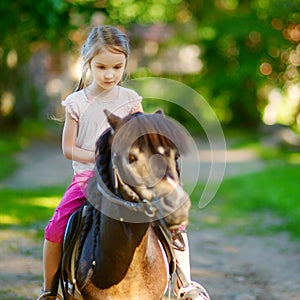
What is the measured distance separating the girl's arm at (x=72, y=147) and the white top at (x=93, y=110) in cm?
3

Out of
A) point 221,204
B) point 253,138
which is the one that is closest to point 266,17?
point 253,138

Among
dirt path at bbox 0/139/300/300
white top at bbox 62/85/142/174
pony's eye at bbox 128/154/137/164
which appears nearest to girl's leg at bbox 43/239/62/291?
white top at bbox 62/85/142/174

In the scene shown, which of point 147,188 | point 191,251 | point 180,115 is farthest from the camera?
point 180,115

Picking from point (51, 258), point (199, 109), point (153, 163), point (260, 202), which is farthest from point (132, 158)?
point (260, 202)

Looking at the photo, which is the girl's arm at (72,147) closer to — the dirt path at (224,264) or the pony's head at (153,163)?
the pony's head at (153,163)

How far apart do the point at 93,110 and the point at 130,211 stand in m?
0.82

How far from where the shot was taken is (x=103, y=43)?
3717 millimetres

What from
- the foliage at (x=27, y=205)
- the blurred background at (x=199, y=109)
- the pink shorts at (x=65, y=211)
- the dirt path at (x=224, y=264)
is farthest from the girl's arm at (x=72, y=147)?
the foliage at (x=27, y=205)

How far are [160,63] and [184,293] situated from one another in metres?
29.1

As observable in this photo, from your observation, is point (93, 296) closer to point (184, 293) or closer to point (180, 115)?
point (184, 293)

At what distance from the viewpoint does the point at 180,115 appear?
28.0 metres

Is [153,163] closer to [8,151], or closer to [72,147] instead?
[72,147]

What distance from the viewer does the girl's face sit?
3.71m

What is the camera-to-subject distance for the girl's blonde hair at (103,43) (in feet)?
12.2
